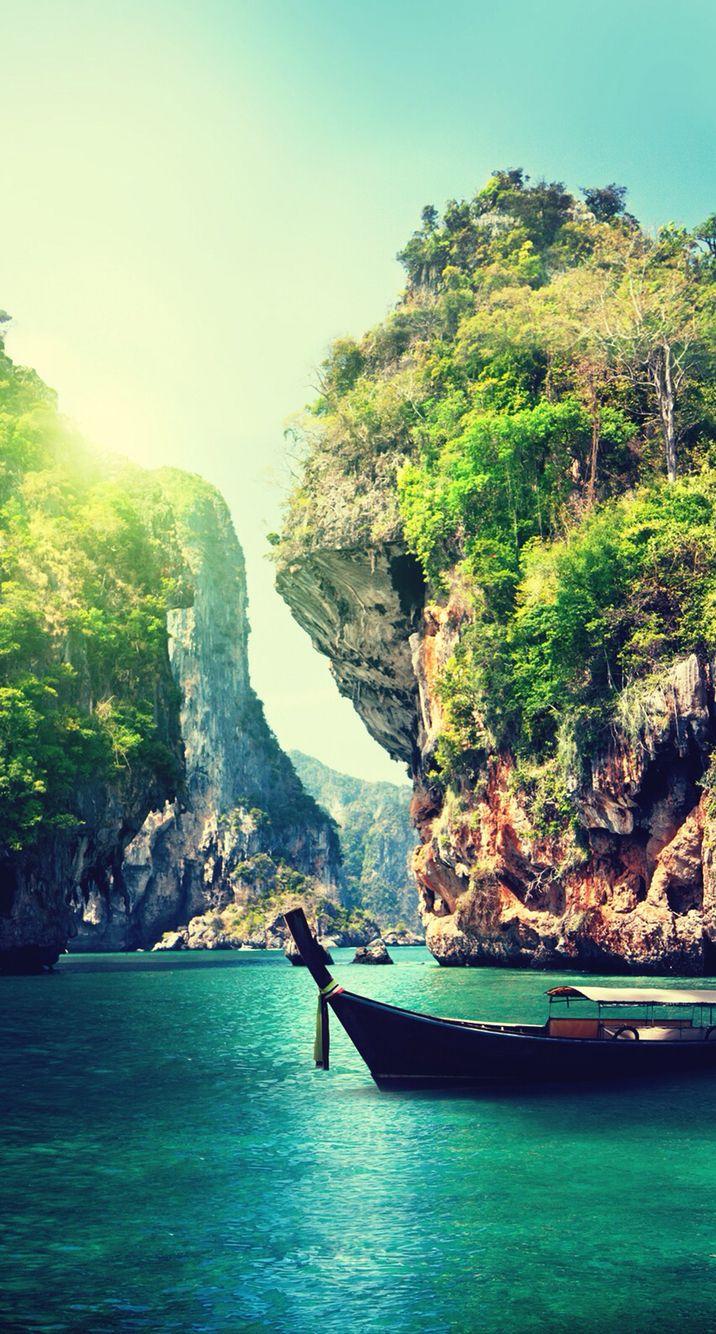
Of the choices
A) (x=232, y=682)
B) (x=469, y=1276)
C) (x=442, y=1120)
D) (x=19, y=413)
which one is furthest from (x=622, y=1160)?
(x=232, y=682)

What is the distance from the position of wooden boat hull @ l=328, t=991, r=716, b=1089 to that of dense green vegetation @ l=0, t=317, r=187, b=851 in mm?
24556

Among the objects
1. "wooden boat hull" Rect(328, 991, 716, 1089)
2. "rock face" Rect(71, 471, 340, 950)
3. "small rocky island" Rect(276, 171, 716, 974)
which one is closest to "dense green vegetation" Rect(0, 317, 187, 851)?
"small rocky island" Rect(276, 171, 716, 974)

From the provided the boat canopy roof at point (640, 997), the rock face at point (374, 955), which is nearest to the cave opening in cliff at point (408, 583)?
the rock face at point (374, 955)

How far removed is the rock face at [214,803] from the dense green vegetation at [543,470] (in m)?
57.5

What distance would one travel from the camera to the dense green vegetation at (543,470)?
37250 millimetres

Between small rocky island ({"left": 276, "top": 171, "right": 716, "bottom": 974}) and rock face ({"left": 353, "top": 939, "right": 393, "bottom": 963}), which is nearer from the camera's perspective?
small rocky island ({"left": 276, "top": 171, "right": 716, "bottom": 974})

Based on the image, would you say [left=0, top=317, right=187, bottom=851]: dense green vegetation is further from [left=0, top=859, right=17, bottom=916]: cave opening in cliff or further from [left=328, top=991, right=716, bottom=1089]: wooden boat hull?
[left=328, top=991, right=716, bottom=1089]: wooden boat hull

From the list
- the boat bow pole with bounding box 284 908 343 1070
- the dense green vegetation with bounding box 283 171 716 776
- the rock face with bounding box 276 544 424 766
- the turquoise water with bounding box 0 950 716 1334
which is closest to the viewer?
the turquoise water with bounding box 0 950 716 1334

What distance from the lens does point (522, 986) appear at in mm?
32719

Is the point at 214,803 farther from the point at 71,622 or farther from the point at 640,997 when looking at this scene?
the point at 640,997

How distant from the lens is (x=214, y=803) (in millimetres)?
122188

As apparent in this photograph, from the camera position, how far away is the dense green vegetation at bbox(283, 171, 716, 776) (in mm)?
37250

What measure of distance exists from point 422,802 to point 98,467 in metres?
22.1

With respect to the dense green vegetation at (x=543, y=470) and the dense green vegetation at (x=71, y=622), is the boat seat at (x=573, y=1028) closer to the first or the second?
the dense green vegetation at (x=543, y=470)
